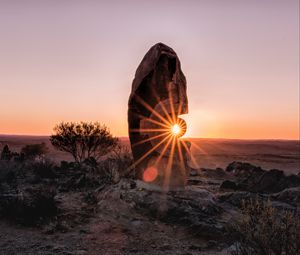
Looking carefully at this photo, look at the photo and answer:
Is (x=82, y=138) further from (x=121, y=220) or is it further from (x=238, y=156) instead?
(x=238, y=156)

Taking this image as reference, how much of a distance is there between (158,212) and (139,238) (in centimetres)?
148

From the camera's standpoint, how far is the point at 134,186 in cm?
1235

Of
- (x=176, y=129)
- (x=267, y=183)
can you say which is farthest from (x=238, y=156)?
(x=176, y=129)

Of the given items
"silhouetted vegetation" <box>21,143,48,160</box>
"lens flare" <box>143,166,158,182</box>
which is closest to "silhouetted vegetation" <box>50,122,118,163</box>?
"silhouetted vegetation" <box>21,143,48,160</box>

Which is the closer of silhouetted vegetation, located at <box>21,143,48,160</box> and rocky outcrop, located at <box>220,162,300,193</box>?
rocky outcrop, located at <box>220,162,300,193</box>

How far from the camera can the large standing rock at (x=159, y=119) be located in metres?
12.0

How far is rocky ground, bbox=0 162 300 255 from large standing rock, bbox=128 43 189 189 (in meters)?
0.52

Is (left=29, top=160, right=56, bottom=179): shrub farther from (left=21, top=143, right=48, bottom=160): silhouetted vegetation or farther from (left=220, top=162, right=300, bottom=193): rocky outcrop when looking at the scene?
(left=21, top=143, right=48, bottom=160): silhouetted vegetation

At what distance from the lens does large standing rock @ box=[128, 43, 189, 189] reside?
12023mm

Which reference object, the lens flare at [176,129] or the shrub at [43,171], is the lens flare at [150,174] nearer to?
the lens flare at [176,129]

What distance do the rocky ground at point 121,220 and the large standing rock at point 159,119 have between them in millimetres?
522

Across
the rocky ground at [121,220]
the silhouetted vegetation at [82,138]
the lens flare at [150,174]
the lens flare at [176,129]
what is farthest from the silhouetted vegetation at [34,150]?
the lens flare at [176,129]

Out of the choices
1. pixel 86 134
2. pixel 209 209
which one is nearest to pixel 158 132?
pixel 209 209

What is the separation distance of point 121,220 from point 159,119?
3.13m
